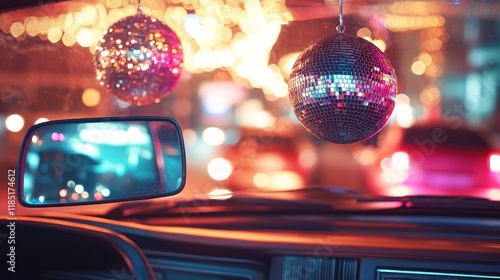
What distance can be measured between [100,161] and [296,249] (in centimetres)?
85

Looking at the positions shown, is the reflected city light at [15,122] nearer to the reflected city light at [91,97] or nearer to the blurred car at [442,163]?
the reflected city light at [91,97]

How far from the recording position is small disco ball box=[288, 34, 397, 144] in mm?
2160

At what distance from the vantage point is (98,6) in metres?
3.17

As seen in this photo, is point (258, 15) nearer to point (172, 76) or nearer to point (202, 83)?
point (172, 76)

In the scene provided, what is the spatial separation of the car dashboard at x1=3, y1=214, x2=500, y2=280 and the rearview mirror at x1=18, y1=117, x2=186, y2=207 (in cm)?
15

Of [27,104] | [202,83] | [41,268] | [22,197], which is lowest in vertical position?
[41,268]

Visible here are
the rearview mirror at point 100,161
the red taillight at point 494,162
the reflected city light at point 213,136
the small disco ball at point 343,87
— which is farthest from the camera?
the reflected city light at point 213,136

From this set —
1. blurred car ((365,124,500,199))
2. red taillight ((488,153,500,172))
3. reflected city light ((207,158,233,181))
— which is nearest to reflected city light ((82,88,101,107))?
blurred car ((365,124,500,199))

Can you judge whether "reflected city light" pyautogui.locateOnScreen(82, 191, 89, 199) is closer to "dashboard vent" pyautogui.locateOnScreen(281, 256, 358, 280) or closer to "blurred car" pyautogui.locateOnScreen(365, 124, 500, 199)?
"dashboard vent" pyautogui.locateOnScreen(281, 256, 358, 280)

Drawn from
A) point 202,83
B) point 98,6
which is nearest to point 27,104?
point 98,6

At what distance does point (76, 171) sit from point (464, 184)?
6.77 meters

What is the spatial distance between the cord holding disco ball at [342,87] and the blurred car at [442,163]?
5999 millimetres

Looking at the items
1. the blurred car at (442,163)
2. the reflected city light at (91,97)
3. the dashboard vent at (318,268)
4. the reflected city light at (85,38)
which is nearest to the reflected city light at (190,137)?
the blurred car at (442,163)

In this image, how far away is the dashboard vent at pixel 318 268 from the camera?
102 inches
